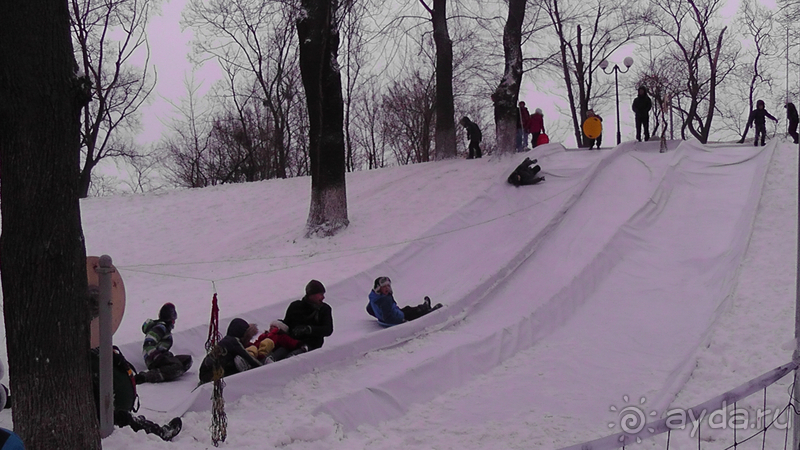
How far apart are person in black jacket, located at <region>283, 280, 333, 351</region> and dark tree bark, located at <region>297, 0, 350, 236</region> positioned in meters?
6.09

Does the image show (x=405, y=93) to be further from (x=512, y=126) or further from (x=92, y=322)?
(x=92, y=322)

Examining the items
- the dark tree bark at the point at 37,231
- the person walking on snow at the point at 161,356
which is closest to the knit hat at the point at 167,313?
the person walking on snow at the point at 161,356

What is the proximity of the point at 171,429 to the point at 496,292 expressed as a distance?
6143mm

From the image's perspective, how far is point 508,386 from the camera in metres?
7.93

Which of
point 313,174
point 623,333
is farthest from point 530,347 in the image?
point 313,174

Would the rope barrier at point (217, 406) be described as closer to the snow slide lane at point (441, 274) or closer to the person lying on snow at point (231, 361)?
the snow slide lane at point (441, 274)

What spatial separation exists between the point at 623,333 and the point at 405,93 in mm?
37188

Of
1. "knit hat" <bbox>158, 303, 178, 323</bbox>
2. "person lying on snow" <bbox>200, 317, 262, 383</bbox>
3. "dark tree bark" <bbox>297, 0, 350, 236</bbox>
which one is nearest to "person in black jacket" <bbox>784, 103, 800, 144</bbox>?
"dark tree bark" <bbox>297, 0, 350, 236</bbox>

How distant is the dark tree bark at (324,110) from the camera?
14336 millimetres

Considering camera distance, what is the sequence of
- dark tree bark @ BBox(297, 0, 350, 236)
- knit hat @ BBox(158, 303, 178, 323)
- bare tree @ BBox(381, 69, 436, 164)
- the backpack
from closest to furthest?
the backpack → knit hat @ BBox(158, 303, 178, 323) → dark tree bark @ BBox(297, 0, 350, 236) → bare tree @ BBox(381, 69, 436, 164)

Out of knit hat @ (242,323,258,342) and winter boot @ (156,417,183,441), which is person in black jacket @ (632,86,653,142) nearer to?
knit hat @ (242,323,258,342)

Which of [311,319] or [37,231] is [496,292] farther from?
[37,231]

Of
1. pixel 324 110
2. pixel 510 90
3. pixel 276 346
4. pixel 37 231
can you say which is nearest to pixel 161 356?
pixel 276 346

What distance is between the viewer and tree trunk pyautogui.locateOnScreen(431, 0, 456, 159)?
20.9 m
